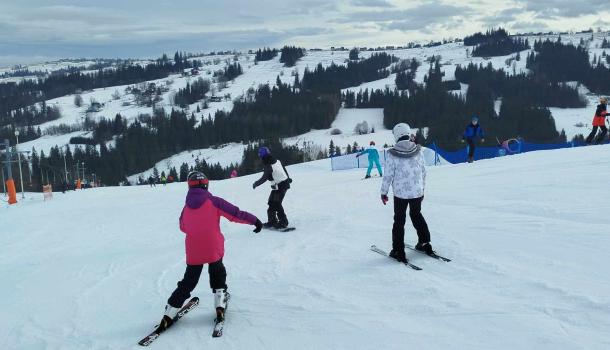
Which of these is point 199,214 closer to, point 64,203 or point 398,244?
point 398,244

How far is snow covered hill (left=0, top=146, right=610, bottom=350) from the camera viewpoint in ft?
13.5

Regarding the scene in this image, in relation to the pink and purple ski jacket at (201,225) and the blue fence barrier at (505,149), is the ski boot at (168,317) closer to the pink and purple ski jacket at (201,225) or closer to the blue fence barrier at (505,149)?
A: the pink and purple ski jacket at (201,225)

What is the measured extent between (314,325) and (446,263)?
84.7 inches

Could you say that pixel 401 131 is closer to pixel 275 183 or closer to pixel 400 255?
pixel 400 255

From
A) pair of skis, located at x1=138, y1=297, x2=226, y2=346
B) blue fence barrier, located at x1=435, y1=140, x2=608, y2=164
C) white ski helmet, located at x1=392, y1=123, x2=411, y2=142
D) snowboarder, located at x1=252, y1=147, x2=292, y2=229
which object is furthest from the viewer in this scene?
blue fence barrier, located at x1=435, y1=140, x2=608, y2=164

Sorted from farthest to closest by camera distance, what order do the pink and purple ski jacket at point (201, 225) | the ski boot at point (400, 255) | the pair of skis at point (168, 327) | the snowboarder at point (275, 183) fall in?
1. the snowboarder at point (275, 183)
2. the ski boot at point (400, 255)
3. the pink and purple ski jacket at point (201, 225)
4. the pair of skis at point (168, 327)

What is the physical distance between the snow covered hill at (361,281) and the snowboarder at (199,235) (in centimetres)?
28

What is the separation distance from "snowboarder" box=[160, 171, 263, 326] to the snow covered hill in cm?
28

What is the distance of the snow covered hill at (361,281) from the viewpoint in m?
4.12

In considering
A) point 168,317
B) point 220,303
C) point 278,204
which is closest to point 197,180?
point 220,303

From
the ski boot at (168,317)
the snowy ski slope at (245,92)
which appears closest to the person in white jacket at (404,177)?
the ski boot at (168,317)

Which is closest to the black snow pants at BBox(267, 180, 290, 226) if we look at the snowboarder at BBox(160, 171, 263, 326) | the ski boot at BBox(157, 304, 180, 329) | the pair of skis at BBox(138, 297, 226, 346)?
the pair of skis at BBox(138, 297, 226, 346)

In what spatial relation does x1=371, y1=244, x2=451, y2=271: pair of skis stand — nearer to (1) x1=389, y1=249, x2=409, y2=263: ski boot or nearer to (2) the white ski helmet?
(1) x1=389, y1=249, x2=409, y2=263: ski boot

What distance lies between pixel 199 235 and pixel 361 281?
6.72 feet
